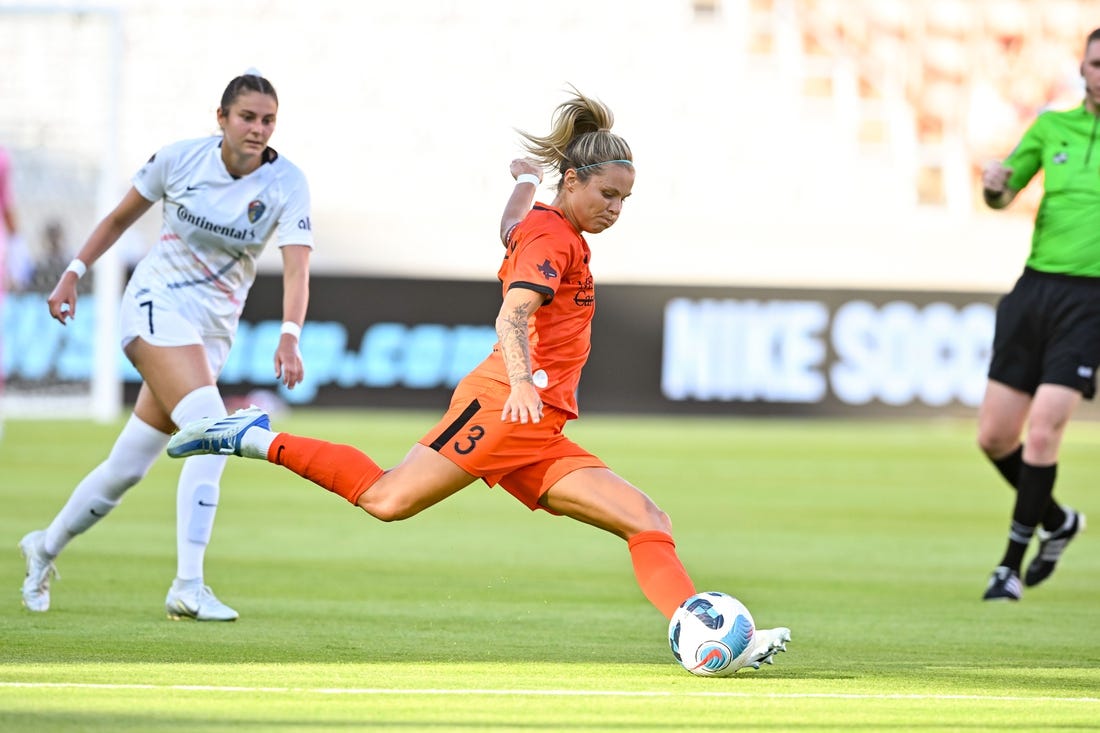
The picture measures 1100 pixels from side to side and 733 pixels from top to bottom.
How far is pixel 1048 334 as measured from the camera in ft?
26.1

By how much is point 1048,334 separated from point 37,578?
462 centimetres

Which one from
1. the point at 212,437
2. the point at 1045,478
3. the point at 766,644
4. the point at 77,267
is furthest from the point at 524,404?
the point at 1045,478

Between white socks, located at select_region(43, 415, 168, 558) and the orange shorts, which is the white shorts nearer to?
white socks, located at select_region(43, 415, 168, 558)

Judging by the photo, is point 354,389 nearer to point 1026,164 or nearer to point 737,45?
point 737,45

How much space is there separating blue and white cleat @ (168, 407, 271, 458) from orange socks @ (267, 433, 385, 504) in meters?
0.11

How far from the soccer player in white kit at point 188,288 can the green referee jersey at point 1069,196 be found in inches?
140

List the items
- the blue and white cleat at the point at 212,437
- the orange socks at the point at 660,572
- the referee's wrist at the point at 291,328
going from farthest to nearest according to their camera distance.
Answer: the referee's wrist at the point at 291,328, the blue and white cleat at the point at 212,437, the orange socks at the point at 660,572

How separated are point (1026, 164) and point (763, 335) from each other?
1524 cm

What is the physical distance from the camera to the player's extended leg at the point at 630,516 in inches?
214

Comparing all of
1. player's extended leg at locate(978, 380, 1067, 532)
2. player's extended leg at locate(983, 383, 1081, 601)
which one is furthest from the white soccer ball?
player's extended leg at locate(978, 380, 1067, 532)

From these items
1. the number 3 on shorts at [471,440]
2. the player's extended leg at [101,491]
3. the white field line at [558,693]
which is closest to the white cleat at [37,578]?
the player's extended leg at [101,491]

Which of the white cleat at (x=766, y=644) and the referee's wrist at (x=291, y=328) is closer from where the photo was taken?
the white cleat at (x=766, y=644)

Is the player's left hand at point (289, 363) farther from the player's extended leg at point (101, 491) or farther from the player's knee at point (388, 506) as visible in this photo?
the player's knee at point (388, 506)

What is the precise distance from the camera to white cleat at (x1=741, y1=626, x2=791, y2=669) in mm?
5137
